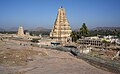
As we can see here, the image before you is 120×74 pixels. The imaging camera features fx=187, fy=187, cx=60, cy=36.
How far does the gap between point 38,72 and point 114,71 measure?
710cm

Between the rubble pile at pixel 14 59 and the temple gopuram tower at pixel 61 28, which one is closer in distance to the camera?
the rubble pile at pixel 14 59

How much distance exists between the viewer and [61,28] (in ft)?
145

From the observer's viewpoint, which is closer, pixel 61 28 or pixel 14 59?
pixel 14 59

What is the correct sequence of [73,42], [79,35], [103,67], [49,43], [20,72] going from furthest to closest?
1. [79,35]
2. [73,42]
3. [49,43]
4. [103,67]
5. [20,72]

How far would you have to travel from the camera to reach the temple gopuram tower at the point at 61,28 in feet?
145

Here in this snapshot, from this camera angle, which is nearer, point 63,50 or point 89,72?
point 89,72

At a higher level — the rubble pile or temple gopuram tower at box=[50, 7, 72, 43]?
temple gopuram tower at box=[50, 7, 72, 43]

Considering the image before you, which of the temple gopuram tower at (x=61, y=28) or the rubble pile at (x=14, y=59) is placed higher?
the temple gopuram tower at (x=61, y=28)

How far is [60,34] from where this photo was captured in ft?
145

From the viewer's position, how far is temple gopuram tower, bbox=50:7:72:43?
4434 cm

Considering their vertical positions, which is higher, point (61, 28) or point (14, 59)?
point (61, 28)

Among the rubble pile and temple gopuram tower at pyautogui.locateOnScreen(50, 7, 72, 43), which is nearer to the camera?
the rubble pile

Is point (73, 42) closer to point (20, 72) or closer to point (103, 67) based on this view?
point (103, 67)

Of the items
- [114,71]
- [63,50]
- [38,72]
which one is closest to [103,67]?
[114,71]
